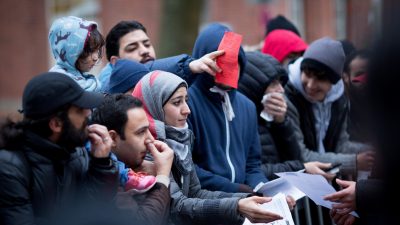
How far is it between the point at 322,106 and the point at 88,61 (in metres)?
2.46

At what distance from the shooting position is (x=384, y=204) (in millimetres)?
2693

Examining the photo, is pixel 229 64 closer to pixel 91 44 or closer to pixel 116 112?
pixel 91 44

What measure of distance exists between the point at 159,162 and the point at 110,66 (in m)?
1.78

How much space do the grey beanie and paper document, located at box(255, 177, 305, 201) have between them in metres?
1.41

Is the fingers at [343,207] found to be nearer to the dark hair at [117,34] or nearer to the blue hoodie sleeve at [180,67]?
the blue hoodie sleeve at [180,67]

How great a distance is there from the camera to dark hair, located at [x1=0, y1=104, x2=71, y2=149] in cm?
337

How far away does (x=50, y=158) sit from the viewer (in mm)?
3383

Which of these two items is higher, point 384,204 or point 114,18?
point 384,204

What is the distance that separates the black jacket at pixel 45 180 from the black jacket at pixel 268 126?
2273 mm

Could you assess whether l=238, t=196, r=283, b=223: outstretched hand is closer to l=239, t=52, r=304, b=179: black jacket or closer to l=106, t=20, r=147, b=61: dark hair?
l=239, t=52, r=304, b=179: black jacket

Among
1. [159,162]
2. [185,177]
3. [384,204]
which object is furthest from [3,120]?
[384,204]

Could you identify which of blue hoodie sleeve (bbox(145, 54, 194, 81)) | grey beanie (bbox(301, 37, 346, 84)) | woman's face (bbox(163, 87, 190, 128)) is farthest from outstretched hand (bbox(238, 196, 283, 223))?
grey beanie (bbox(301, 37, 346, 84))

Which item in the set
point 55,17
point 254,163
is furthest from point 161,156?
point 55,17

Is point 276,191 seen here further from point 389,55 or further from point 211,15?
point 211,15
